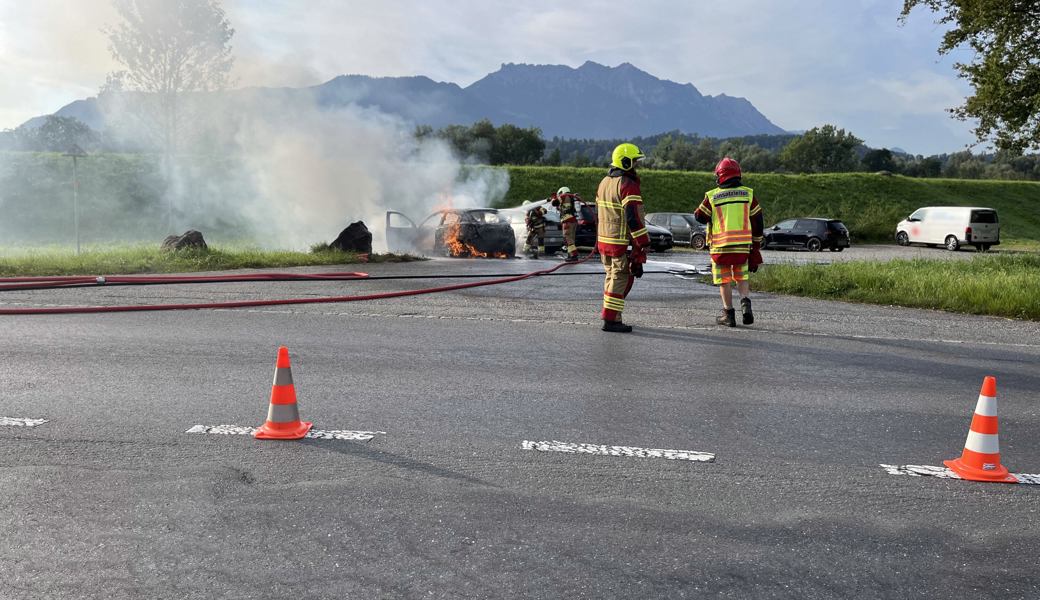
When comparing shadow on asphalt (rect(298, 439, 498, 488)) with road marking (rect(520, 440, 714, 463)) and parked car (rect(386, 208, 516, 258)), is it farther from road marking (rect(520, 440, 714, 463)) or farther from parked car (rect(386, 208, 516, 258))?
parked car (rect(386, 208, 516, 258))

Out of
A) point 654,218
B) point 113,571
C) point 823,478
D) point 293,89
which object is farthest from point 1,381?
point 654,218

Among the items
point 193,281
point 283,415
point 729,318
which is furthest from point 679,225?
point 283,415

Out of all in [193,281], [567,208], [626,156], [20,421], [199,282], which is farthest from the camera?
[567,208]

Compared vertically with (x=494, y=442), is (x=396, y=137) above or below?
above

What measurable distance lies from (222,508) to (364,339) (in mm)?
4577

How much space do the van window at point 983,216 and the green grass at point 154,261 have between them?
2566cm

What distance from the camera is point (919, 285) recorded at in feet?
41.7

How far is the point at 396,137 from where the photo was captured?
95.0ft

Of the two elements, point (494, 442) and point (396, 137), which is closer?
point (494, 442)

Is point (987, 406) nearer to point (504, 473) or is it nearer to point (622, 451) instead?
point (622, 451)

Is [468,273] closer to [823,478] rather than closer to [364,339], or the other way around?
[364,339]

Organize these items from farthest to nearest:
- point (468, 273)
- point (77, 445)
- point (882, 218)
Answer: point (882, 218), point (468, 273), point (77, 445)

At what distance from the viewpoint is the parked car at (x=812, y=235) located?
30.0 metres

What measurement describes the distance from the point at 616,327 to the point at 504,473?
5.16 meters
